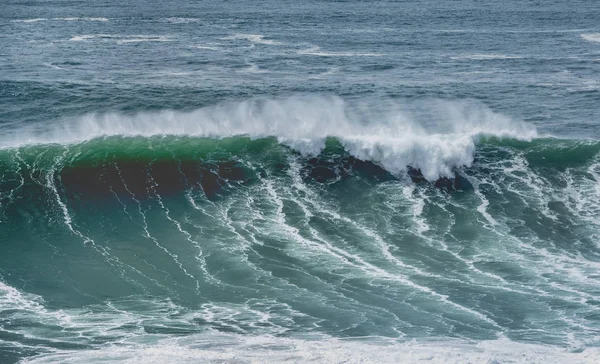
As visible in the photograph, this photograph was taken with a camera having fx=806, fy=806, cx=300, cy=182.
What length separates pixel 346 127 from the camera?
118 ft

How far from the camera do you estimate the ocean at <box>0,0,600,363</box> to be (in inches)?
781

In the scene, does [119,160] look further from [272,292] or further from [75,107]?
[272,292]

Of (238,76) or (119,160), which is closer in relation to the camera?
(119,160)

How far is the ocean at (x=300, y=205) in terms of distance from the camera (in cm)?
1983

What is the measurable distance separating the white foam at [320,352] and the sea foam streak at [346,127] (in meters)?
13.1

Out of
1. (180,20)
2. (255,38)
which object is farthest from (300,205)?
(180,20)

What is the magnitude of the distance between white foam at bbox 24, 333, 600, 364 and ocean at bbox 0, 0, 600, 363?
67mm

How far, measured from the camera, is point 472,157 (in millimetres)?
32688

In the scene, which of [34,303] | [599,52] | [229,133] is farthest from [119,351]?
[599,52]

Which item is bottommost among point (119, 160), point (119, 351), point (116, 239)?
point (119, 351)

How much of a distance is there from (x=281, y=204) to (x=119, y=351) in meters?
10.9

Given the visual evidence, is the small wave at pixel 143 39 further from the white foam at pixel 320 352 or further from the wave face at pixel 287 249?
the white foam at pixel 320 352

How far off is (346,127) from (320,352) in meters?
18.5

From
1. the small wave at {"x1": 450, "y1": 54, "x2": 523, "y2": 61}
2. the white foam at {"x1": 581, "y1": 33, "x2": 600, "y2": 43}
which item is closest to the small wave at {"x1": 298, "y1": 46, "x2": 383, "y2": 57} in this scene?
the small wave at {"x1": 450, "y1": 54, "x2": 523, "y2": 61}
